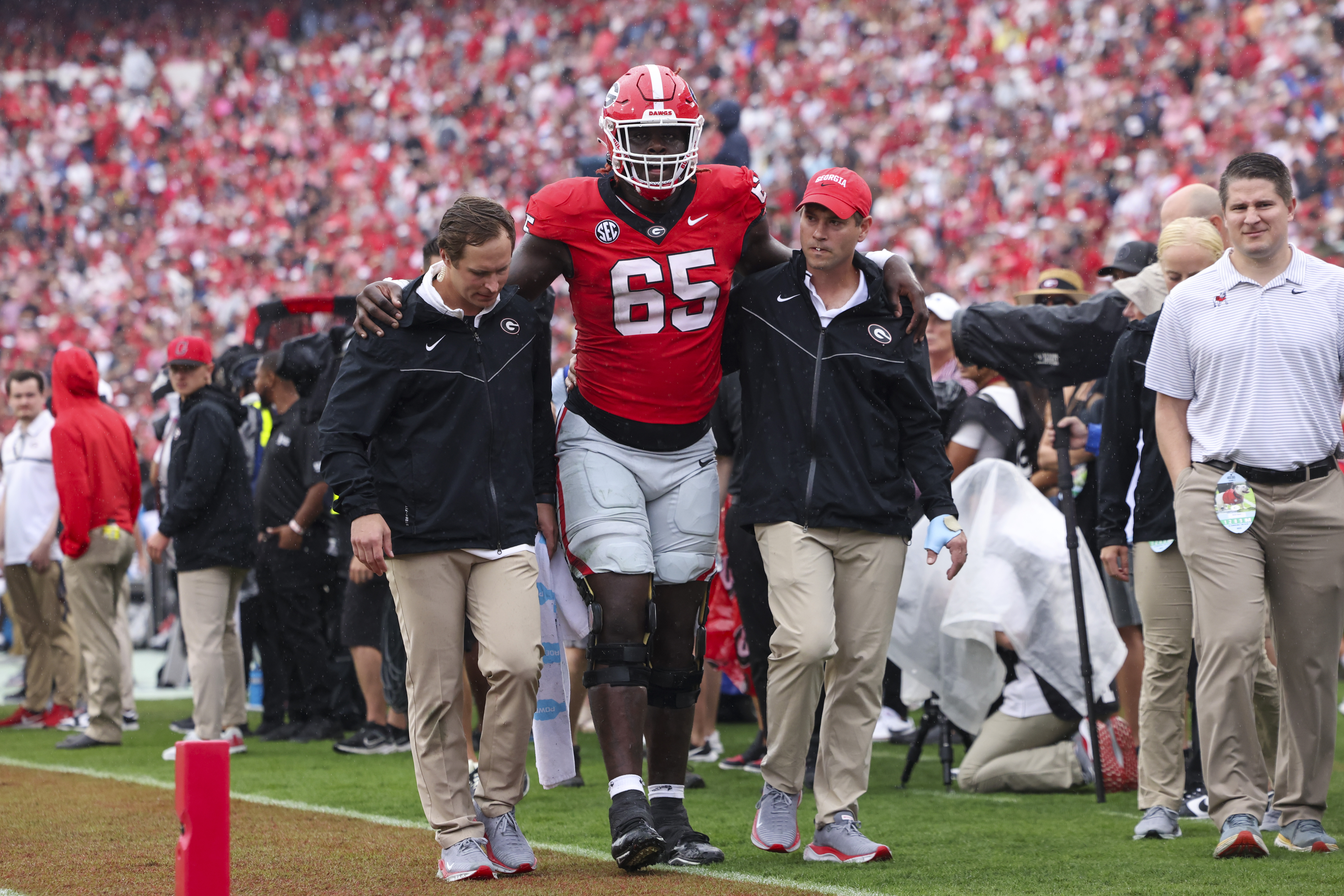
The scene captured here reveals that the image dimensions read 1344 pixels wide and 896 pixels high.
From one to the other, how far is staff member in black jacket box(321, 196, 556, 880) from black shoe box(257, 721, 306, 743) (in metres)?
4.70

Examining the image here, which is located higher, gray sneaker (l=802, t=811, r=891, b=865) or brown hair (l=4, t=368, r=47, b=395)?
brown hair (l=4, t=368, r=47, b=395)

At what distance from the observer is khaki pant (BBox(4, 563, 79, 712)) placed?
9.87 metres

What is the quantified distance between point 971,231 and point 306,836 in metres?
14.8

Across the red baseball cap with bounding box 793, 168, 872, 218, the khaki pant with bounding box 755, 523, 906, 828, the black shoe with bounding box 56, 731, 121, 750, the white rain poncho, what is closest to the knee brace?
the khaki pant with bounding box 755, 523, 906, 828

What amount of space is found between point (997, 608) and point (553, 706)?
7.92 ft

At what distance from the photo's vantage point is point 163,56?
2900 centimetres

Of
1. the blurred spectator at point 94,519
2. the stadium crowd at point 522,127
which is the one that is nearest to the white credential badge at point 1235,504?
the blurred spectator at point 94,519

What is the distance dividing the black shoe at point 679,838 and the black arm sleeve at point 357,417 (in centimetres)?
125

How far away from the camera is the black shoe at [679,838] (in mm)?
4484

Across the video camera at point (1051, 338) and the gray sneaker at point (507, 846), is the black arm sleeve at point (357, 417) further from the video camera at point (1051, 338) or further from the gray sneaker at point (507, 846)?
the video camera at point (1051, 338)

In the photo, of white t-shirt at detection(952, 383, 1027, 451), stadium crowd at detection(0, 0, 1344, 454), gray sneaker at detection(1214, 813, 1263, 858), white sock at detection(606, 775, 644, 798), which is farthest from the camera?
stadium crowd at detection(0, 0, 1344, 454)

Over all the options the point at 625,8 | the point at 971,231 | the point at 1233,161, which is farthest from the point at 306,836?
the point at 625,8

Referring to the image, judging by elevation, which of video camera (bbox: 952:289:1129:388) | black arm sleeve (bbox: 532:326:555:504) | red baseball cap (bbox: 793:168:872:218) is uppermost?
red baseball cap (bbox: 793:168:872:218)

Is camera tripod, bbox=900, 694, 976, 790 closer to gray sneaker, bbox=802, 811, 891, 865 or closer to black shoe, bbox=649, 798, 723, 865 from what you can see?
gray sneaker, bbox=802, 811, 891, 865
